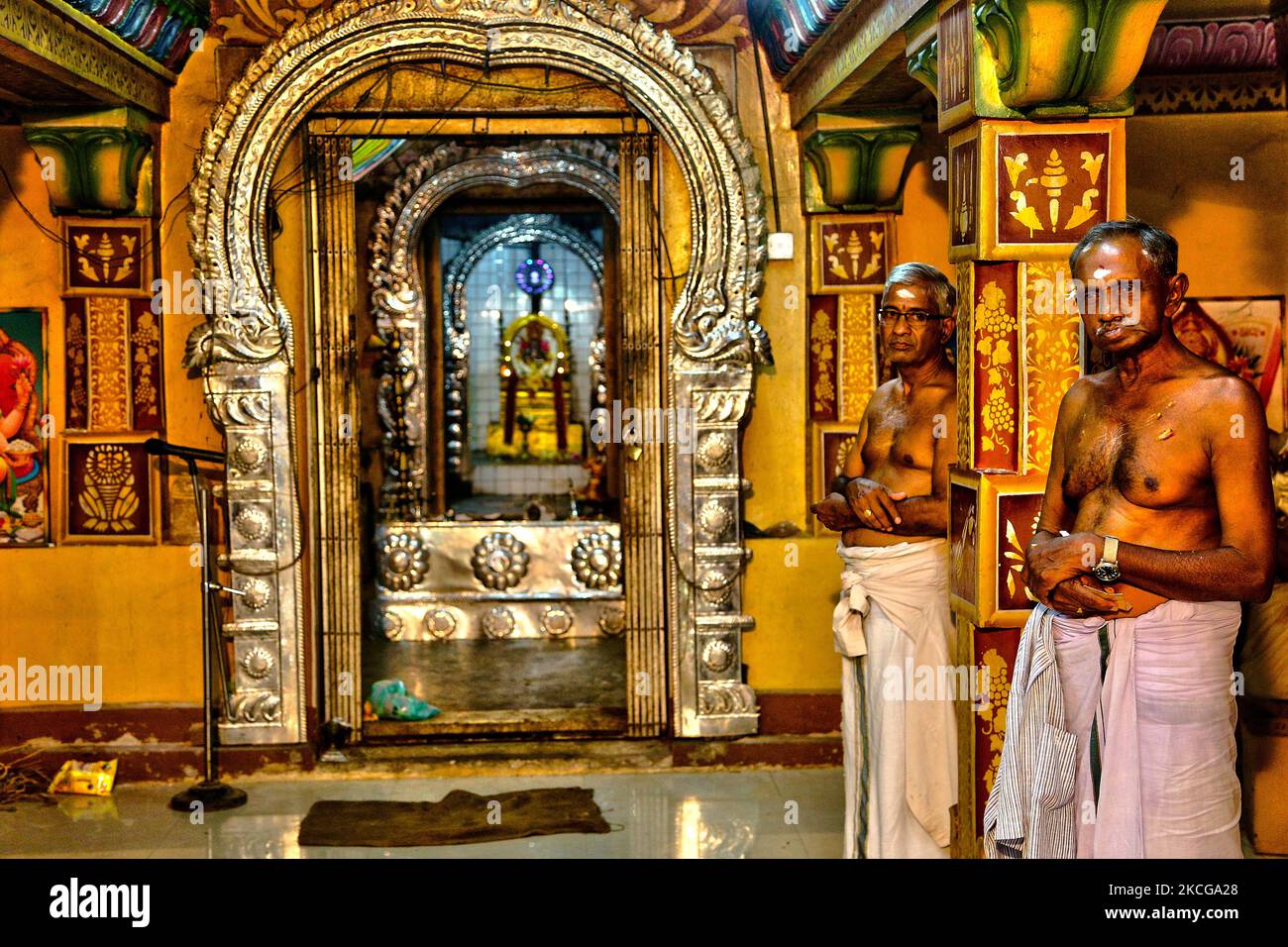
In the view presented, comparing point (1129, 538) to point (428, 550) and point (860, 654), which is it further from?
point (428, 550)

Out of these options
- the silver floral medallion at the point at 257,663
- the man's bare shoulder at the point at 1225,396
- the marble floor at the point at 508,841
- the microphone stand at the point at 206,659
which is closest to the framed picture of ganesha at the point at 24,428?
the microphone stand at the point at 206,659

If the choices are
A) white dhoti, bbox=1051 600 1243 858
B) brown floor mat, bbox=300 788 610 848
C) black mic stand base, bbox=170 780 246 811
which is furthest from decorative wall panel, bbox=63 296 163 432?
white dhoti, bbox=1051 600 1243 858

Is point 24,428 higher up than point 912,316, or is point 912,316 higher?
point 912,316

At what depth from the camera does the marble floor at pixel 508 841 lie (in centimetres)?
593

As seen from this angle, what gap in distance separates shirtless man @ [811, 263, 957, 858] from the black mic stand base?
284cm

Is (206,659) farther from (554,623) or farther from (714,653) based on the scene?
(554,623)

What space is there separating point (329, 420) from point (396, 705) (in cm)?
163

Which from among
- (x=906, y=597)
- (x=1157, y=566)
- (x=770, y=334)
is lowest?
(x=906, y=597)

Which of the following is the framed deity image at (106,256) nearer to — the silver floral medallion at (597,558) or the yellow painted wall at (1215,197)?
the silver floral medallion at (597,558)

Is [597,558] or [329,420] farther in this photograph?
[597,558]

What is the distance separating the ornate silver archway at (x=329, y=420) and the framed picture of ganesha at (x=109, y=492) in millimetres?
446

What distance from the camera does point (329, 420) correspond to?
7082 millimetres

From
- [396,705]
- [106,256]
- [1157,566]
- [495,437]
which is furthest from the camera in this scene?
[495,437]

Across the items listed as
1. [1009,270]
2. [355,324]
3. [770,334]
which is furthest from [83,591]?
[1009,270]
